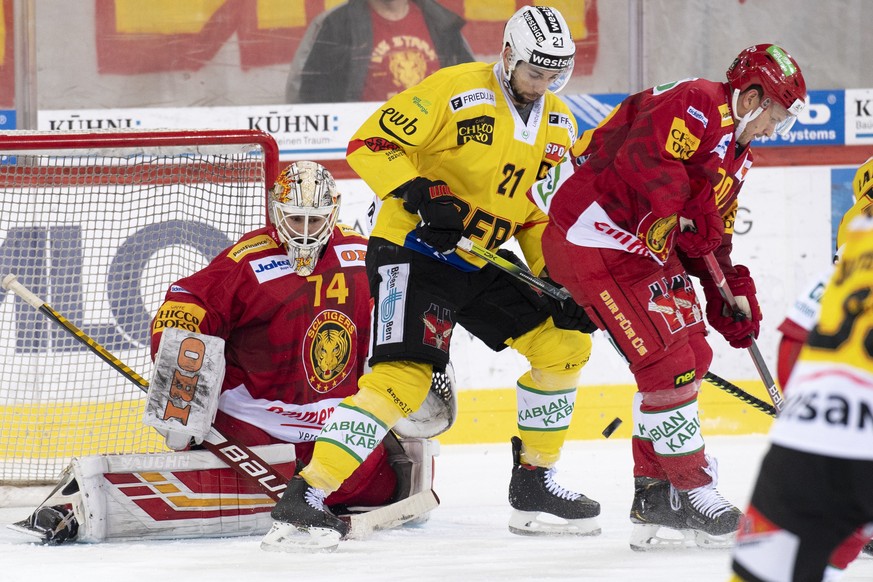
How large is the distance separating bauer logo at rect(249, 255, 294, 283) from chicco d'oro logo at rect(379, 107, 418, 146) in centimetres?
47

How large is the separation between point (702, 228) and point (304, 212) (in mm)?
1004

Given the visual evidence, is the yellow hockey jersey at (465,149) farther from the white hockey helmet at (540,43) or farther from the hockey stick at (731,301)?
the hockey stick at (731,301)

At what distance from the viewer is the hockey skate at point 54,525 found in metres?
2.95

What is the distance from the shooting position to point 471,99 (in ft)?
9.93

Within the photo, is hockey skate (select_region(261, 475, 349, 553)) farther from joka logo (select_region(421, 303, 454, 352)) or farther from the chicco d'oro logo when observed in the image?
the chicco d'oro logo

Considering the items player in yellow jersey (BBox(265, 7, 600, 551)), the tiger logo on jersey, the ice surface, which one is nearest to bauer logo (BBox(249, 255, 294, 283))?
the tiger logo on jersey

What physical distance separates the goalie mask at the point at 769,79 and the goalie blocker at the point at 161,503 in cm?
126

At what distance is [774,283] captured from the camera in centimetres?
505

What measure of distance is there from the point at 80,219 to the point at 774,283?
2.71 metres

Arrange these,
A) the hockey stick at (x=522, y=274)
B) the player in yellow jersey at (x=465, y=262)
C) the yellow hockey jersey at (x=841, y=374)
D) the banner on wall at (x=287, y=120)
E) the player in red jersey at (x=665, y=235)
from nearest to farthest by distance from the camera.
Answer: the yellow hockey jersey at (x=841, y=374) < the player in red jersey at (x=665, y=235) < the player in yellow jersey at (x=465, y=262) < the hockey stick at (x=522, y=274) < the banner on wall at (x=287, y=120)

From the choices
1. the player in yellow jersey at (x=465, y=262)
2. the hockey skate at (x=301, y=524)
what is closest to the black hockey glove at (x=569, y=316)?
the player in yellow jersey at (x=465, y=262)

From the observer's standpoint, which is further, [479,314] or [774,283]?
[774,283]

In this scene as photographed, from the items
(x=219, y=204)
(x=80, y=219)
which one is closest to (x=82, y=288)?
(x=80, y=219)

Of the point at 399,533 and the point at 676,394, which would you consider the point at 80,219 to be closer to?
the point at 399,533
